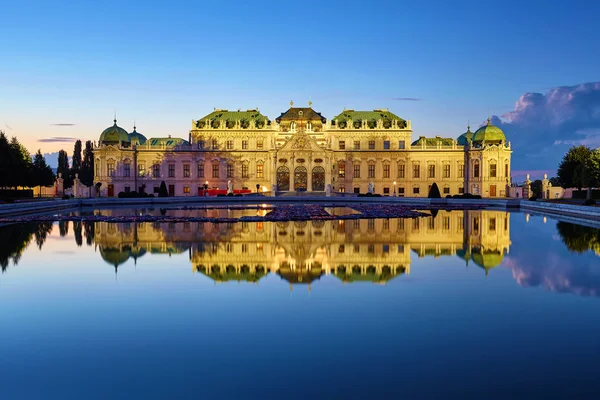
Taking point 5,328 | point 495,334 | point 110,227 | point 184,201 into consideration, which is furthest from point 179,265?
point 184,201

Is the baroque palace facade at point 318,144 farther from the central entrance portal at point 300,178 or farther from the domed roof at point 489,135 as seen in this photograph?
the central entrance portal at point 300,178

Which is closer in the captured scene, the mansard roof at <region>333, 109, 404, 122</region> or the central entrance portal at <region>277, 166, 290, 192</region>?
the central entrance portal at <region>277, 166, 290, 192</region>

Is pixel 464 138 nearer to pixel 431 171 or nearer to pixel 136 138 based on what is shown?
pixel 431 171

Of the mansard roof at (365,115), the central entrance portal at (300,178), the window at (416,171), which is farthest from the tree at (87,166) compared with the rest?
the window at (416,171)

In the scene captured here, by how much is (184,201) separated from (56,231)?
124 feet

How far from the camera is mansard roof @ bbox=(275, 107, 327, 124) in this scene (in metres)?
A: 85.8

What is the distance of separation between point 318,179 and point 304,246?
62581 millimetres

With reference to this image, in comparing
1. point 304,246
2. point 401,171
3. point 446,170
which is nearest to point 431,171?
point 446,170

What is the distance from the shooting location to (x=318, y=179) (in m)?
81.8

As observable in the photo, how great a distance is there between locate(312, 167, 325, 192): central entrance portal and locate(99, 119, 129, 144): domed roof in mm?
30462

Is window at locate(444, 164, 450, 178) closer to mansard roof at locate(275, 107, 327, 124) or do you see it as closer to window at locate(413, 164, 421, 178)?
window at locate(413, 164, 421, 178)

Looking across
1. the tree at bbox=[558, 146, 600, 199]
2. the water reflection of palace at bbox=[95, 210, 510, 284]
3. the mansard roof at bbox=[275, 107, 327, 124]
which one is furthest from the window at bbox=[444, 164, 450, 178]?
the water reflection of palace at bbox=[95, 210, 510, 284]

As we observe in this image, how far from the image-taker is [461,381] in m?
6.92

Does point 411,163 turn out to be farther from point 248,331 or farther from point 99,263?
point 248,331
